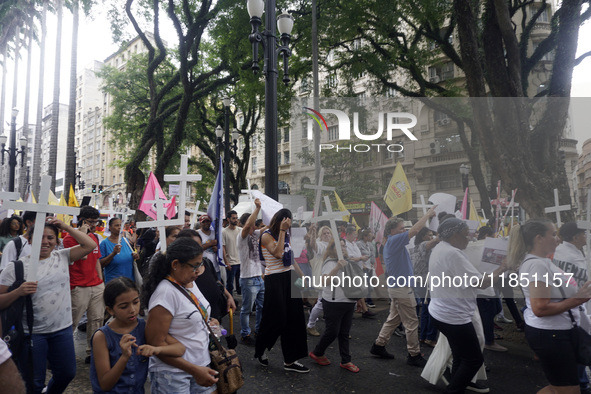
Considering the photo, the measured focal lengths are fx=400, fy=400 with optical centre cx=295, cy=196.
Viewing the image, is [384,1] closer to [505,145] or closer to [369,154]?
[505,145]

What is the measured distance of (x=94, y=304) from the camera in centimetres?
503

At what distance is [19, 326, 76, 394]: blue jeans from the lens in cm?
322

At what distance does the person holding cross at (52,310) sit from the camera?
3.22 metres

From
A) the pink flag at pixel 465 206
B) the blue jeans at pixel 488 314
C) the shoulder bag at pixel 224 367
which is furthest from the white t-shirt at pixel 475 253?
the shoulder bag at pixel 224 367

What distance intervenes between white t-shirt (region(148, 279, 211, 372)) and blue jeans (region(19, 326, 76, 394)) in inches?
55.6

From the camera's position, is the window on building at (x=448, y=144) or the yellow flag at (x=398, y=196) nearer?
the window on building at (x=448, y=144)

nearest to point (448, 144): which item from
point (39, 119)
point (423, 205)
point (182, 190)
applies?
point (423, 205)

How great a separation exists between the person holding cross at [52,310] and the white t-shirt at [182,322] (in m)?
1.41

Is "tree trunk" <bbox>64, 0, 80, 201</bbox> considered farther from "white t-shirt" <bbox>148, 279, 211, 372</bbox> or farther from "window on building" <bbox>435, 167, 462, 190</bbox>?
"white t-shirt" <bbox>148, 279, 211, 372</bbox>

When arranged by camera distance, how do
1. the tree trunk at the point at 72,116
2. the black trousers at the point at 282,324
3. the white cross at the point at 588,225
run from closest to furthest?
the white cross at the point at 588,225 < the black trousers at the point at 282,324 < the tree trunk at the point at 72,116

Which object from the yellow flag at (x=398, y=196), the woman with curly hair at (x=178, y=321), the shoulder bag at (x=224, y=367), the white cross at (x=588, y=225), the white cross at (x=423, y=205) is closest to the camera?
the woman with curly hair at (x=178, y=321)

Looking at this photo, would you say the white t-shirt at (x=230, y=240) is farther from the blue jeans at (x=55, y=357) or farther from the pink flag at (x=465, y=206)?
the blue jeans at (x=55, y=357)

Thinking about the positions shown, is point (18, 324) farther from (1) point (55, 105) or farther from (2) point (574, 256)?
(1) point (55, 105)

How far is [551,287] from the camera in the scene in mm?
3186
